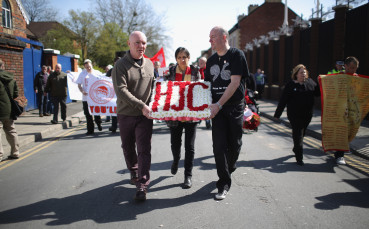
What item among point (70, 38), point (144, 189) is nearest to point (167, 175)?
point (144, 189)

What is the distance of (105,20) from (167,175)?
49184 mm

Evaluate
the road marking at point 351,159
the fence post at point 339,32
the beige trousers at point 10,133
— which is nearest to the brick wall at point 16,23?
the beige trousers at point 10,133

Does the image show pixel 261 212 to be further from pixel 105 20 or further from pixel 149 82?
pixel 105 20

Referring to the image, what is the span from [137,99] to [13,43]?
10.5 m

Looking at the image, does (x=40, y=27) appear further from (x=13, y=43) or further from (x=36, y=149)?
(x=36, y=149)

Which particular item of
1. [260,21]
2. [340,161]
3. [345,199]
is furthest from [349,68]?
[260,21]

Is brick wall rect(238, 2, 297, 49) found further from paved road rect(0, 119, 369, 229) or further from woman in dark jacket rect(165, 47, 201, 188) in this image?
woman in dark jacket rect(165, 47, 201, 188)

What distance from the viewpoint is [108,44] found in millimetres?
42594

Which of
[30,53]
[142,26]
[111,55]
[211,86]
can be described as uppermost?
[142,26]

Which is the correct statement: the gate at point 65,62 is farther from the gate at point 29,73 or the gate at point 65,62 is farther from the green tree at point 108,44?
the green tree at point 108,44

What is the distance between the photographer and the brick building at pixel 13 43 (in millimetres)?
11648

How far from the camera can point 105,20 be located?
163 ft

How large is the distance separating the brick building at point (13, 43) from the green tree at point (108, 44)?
27.5 metres

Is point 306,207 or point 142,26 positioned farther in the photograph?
point 142,26
